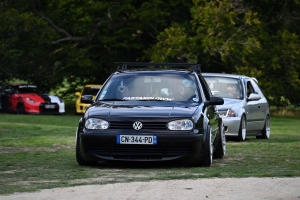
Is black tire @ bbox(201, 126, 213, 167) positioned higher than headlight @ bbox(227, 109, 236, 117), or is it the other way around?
black tire @ bbox(201, 126, 213, 167)

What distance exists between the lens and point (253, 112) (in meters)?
23.7

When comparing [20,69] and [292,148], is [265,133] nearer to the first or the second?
[292,148]

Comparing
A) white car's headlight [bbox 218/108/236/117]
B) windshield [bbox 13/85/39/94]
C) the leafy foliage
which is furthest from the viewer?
windshield [bbox 13/85/39/94]

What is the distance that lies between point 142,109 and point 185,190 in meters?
3.49

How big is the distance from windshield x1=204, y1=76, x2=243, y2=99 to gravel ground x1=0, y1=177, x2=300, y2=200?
443 inches

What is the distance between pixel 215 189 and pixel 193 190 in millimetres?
256

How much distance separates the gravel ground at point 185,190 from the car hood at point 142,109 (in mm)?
2235

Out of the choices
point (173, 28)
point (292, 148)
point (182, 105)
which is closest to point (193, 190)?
point (182, 105)

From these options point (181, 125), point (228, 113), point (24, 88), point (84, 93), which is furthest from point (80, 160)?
point (24, 88)

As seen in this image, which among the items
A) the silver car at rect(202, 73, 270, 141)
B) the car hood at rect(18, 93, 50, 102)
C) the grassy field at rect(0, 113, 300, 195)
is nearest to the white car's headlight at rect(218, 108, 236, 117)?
the silver car at rect(202, 73, 270, 141)

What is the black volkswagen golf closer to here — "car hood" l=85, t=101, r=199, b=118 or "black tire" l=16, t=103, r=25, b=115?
"car hood" l=85, t=101, r=199, b=118

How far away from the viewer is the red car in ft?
153

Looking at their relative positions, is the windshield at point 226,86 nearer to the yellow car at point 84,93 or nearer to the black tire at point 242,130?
the black tire at point 242,130

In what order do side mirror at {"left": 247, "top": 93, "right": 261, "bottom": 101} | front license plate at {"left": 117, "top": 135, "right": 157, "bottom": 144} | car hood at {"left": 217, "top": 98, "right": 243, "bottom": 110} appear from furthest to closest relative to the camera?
side mirror at {"left": 247, "top": 93, "right": 261, "bottom": 101} → car hood at {"left": 217, "top": 98, "right": 243, "bottom": 110} → front license plate at {"left": 117, "top": 135, "right": 157, "bottom": 144}
